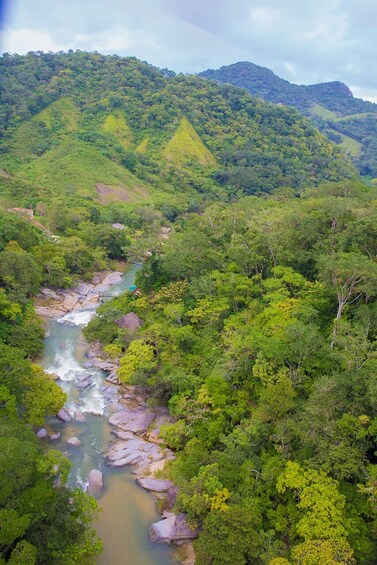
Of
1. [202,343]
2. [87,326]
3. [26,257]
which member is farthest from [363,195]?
[26,257]

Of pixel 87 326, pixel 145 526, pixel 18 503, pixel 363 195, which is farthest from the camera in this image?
pixel 363 195

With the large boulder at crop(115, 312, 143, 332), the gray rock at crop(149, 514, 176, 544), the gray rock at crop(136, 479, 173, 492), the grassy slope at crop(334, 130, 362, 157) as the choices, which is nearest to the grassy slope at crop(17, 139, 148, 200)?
the large boulder at crop(115, 312, 143, 332)

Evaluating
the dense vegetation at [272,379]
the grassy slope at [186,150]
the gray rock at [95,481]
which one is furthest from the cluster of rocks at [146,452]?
the grassy slope at [186,150]

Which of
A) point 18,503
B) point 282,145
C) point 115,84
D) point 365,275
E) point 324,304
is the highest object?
point 115,84

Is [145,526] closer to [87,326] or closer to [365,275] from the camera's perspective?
[365,275]

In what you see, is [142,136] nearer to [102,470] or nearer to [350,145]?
[102,470]

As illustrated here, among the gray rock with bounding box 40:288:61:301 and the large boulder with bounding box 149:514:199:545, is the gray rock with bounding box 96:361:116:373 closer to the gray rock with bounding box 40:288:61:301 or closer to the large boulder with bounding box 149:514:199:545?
the large boulder with bounding box 149:514:199:545

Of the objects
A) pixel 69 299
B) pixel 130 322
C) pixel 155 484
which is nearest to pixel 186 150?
pixel 69 299
